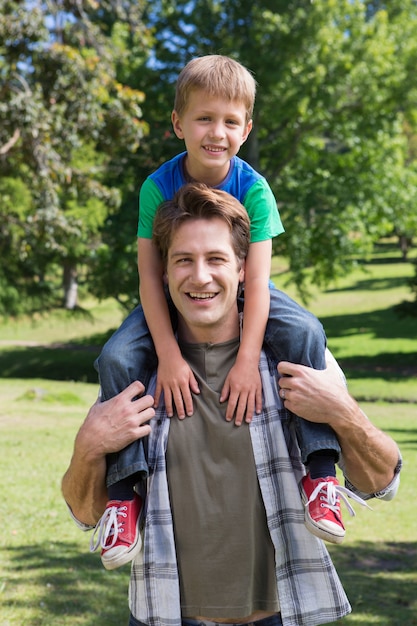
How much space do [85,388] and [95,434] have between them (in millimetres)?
17965

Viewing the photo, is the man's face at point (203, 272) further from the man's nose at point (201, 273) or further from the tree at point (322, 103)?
the tree at point (322, 103)

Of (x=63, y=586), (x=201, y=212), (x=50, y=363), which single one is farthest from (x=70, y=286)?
(x=201, y=212)

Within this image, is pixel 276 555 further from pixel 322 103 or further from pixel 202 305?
pixel 322 103

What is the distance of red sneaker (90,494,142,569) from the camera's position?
2531 millimetres

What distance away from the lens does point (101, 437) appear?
2.61 m

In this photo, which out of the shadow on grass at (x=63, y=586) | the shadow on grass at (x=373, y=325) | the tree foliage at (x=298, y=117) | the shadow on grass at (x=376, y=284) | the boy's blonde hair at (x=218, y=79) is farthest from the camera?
the shadow on grass at (x=376, y=284)

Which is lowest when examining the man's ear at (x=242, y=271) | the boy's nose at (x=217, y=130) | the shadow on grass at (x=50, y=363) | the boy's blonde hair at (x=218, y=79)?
the shadow on grass at (x=50, y=363)

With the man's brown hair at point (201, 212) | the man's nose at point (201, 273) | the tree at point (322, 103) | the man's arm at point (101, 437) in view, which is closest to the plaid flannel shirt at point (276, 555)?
the man's arm at point (101, 437)

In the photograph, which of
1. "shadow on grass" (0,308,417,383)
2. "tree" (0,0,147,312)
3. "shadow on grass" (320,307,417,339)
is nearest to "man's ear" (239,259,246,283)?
"tree" (0,0,147,312)

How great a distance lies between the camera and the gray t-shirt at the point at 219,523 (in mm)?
2541

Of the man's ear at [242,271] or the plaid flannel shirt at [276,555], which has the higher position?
the man's ear at [242,271]

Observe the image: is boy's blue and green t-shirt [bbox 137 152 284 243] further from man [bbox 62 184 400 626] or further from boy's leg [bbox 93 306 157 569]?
boy's leg [bbox 93 306 157 569]

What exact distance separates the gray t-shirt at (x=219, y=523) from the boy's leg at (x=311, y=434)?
0.56 feet

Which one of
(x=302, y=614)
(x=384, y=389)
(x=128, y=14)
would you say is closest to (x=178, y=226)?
(x=302, y=614)
